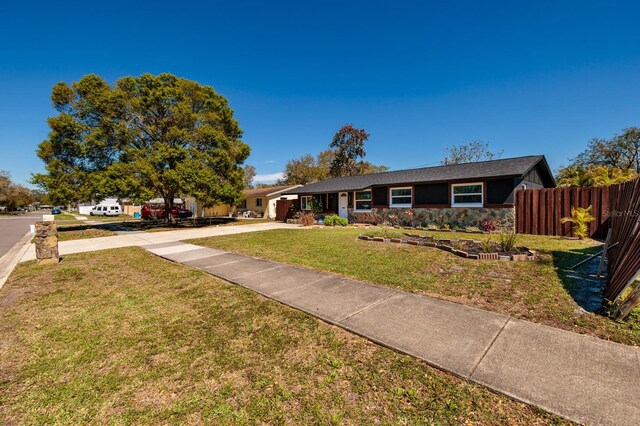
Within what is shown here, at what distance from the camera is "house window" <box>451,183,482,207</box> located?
1425cm

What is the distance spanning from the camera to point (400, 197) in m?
17.4

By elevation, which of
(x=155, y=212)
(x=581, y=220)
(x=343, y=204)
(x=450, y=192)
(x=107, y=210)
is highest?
(x=450, y=192)

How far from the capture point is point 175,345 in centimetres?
325

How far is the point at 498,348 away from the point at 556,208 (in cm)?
1219

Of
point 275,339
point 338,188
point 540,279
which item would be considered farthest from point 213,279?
point 338,188

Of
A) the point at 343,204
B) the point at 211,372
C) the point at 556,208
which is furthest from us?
the point at 343,204

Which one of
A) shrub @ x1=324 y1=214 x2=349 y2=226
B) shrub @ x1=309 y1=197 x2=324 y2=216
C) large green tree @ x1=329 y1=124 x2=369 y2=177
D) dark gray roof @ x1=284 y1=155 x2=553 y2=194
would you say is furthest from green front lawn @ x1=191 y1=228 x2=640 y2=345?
large green tree @ x1=329 y1=124 x2=369 y2=177

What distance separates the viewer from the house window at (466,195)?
1425 cm

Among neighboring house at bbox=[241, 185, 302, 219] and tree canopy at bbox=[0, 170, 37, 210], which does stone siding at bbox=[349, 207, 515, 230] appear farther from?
tree canopy at bbox=[0, 170, 37, 210]

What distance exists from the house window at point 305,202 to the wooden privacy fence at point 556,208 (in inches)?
592

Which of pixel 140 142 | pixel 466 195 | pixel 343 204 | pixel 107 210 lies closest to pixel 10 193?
pixel 107 210

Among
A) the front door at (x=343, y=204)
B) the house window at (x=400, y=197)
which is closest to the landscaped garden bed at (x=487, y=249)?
the house window at (x=400, y=197)

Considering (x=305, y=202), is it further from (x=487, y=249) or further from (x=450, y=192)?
(x=487, y=249)

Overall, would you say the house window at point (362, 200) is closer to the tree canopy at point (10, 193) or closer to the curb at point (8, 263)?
the curb at point (8, 263)
